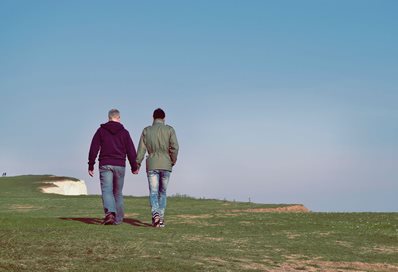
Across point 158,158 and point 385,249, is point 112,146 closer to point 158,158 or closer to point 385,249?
point 158,158

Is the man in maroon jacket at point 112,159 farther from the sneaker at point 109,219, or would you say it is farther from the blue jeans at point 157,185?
the blue jeans at point 157,185

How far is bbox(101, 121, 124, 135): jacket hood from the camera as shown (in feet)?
58.6

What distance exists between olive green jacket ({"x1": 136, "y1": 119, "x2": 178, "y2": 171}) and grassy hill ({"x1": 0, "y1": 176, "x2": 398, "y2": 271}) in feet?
5.85

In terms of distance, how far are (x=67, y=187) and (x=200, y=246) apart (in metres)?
42.5

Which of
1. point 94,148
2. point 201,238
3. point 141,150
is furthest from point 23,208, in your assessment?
point 201,238

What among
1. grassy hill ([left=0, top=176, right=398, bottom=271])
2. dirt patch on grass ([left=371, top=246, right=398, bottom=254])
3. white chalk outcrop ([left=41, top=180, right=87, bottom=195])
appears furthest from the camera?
white chalk outcrop ([left=41, top=180, right=87, bottom=195])

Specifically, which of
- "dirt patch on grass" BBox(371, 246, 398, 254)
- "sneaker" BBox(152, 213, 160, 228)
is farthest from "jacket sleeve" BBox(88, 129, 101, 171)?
"dirt patch on grass" BBox(371, 246, 398, 254)

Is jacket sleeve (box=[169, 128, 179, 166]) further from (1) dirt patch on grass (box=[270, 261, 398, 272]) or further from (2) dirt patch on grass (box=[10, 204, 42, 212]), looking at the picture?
(2) dirt patch on grass (box=[10, 204, 42, 212])

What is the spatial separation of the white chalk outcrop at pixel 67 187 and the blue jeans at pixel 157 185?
3483cm

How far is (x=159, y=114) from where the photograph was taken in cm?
1820

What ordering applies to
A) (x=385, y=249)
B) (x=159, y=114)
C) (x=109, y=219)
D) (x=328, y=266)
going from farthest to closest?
1. (x=159, y=114)
2. (x=109, y=219)
3. (x=385, y=249)
4. (x=328, y=266)

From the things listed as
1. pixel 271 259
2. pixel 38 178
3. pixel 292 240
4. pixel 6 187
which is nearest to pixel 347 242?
pixel 292 240

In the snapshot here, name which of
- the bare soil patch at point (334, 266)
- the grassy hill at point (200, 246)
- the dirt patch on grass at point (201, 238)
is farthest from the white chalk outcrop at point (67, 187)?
the bare soil patch at point (334, 266)

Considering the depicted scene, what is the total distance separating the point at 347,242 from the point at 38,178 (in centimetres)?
4257
